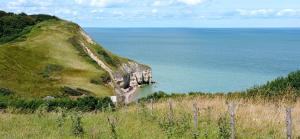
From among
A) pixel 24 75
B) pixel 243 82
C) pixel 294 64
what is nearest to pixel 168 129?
pixel 24 75

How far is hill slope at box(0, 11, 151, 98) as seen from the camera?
91438mm

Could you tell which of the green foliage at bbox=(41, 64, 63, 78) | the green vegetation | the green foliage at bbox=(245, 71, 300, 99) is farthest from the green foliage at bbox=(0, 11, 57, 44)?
the green foliage at bbox=(245, 71, 300, 99)

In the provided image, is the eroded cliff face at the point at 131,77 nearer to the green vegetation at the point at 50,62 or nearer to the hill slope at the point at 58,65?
the hill slope at the point at 58,65

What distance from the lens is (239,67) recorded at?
180625mm

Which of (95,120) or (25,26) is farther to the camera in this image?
(25,26)

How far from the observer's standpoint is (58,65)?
4284 inches

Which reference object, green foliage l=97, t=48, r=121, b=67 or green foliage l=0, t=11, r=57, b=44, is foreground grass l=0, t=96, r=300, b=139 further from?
green foliage l=0, t=11, r=57, b=44

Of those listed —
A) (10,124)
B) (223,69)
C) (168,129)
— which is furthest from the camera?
(223,69)

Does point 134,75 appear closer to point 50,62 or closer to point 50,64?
point 50,62

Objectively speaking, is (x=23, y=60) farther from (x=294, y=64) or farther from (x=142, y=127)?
(x=294, y=64)

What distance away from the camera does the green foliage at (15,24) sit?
462 feet

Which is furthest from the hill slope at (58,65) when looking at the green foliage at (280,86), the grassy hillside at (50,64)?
the green foliage at (280,86)

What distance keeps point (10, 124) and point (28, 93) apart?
217ft

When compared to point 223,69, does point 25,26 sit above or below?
above
